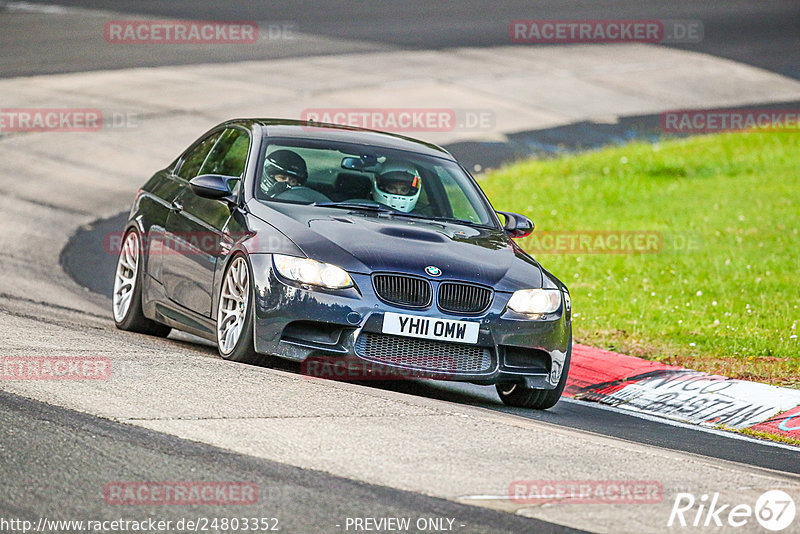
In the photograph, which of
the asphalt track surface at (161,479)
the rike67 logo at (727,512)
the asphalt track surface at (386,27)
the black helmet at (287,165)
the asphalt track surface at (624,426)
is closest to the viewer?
the asphalt track surface at (161,479)

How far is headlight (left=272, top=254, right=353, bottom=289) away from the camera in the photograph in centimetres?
753

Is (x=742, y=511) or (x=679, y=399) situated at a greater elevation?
(x=742, y=511)

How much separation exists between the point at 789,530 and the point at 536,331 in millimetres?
2951

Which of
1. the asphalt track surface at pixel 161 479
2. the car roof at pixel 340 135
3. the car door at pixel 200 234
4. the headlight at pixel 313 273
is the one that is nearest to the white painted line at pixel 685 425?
the car roof at pixel 340 135

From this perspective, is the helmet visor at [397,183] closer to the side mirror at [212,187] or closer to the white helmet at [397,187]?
the white helmet at [397,187]

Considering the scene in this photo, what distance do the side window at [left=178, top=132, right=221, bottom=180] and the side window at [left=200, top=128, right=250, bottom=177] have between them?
10cm

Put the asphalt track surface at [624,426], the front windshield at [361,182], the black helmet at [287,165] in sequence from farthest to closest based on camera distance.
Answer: the black helmet at [287,165]
the front windshield at [361,182]
the asphalt track surface at [624,426]

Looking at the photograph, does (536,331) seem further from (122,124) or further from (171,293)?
(122,124)

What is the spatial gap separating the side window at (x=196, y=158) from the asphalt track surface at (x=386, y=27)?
13.9m

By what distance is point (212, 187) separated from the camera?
27.7ft

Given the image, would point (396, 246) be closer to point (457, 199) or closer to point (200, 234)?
point (457, 199)

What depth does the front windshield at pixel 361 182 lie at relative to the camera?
860cm

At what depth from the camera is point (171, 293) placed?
895cm

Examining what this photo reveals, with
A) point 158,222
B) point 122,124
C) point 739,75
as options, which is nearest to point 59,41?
point 122,124
